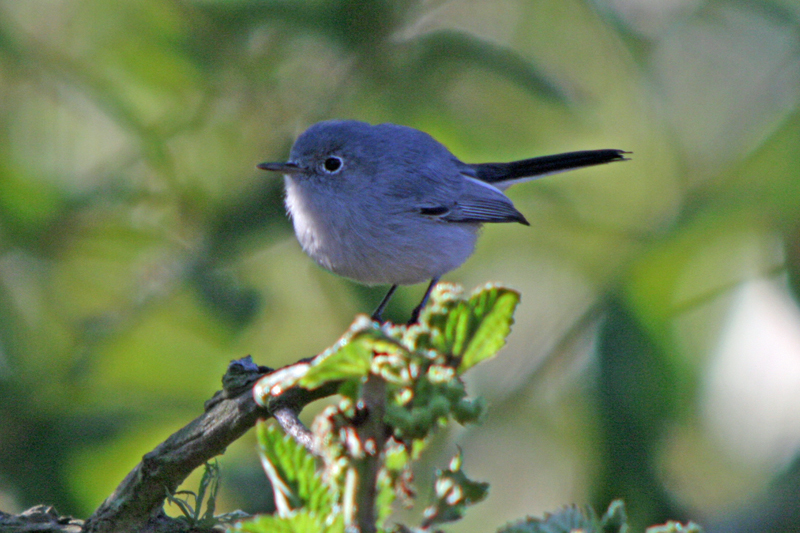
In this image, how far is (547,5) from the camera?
7.13 ft

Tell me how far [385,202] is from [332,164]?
202 millimetres

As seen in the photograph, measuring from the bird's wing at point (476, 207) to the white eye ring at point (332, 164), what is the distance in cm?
30

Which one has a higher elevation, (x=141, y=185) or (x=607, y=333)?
(x=141, y=185)

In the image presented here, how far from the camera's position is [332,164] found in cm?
214

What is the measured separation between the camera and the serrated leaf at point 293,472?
1.34 ft

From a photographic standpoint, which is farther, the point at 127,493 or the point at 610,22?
the point at 610,22

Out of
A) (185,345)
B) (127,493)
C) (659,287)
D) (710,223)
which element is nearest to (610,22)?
(710,223)

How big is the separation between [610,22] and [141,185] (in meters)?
1.45

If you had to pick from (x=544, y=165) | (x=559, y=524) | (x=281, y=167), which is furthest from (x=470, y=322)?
(x=544, y=165)

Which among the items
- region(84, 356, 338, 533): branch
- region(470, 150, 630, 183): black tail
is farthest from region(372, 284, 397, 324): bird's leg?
region(84, 356, 338, 533): branch

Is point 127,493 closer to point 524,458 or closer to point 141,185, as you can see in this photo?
point 524,458

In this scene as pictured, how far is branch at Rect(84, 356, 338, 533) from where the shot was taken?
0.88 metres

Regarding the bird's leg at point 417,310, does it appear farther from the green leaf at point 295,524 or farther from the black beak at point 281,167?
the green leaf at point 295,524

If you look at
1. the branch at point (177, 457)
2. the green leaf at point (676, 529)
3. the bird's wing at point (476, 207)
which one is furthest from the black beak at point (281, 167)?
the green leaf at point (676, 529)
